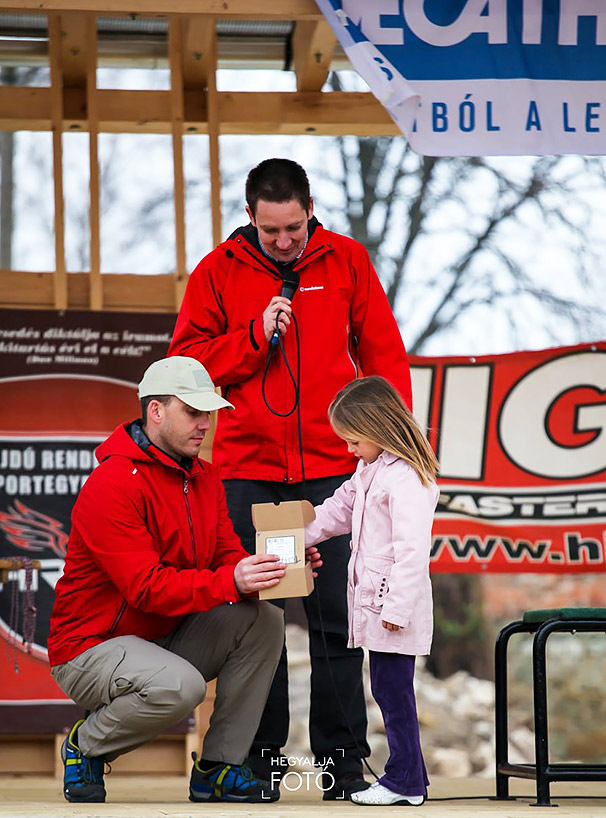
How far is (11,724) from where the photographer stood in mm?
5211

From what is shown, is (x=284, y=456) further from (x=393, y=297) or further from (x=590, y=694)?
(x=393, y=297)

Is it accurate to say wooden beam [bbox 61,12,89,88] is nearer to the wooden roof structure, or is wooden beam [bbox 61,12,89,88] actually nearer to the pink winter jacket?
the wooden roof structure

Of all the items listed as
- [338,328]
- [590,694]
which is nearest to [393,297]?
[590,694]

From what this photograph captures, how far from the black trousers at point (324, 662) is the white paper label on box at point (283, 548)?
1.18 ft

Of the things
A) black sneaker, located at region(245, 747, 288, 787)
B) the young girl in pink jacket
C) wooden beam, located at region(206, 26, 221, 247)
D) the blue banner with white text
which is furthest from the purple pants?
wooden beam, located at region(206, 26, 221, 247)

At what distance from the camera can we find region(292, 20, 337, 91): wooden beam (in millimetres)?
5361

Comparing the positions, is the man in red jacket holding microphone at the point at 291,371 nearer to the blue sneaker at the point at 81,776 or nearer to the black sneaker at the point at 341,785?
the black sneaker at the point at 341,785

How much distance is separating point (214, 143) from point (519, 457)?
203cm

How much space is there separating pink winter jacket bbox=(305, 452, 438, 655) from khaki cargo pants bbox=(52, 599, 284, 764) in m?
0.27

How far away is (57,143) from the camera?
5535 millimetres

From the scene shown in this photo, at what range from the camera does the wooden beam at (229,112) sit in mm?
5637

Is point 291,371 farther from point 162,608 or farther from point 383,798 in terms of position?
point 383,798

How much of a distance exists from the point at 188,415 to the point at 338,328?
25.1 inches

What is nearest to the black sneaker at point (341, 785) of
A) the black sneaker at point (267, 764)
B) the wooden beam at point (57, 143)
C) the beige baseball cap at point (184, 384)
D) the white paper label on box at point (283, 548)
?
the black sneaker at point (267, 764)
